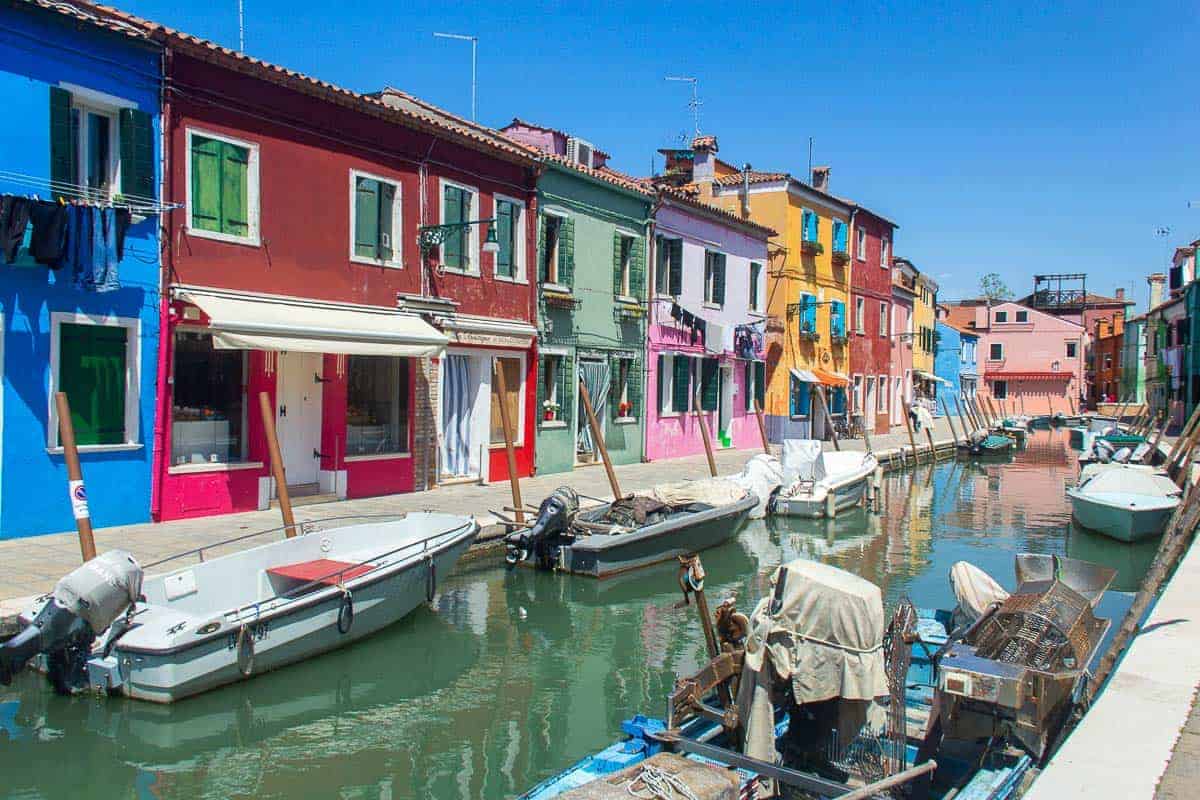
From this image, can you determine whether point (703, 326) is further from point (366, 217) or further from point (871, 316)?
point (871, 316)

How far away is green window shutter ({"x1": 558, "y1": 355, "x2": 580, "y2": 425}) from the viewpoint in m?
19.4

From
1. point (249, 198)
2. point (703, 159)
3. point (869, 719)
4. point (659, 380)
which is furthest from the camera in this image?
point (703, 159)

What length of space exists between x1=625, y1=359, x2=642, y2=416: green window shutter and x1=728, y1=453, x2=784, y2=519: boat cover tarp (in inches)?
162

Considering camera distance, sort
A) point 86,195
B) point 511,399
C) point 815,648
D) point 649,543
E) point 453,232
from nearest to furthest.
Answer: point 815,648 < point 86,195 < point 649,543 < point 453,232 < point 511,399

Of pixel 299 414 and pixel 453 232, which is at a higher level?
pixel 453 232

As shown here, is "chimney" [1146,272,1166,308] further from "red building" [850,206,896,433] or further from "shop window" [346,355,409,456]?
"shop window" [346,355,409,456]

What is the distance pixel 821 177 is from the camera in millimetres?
35562

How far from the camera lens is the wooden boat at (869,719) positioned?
5164 mm

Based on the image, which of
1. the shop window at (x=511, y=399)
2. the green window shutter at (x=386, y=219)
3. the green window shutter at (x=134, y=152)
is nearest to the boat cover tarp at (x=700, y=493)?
the shop window at (x=511, y=399)

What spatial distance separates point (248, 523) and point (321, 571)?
379 centimetres

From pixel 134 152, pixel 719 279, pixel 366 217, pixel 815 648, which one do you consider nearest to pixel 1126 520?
pixel 719 279

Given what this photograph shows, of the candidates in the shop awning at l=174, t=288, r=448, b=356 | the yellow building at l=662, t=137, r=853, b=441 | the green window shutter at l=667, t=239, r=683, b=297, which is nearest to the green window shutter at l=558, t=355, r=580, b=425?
the shop awning at l=174, t=288, r=448, b=356

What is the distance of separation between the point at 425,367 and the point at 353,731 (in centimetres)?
933

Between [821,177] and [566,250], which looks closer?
[566,250]
